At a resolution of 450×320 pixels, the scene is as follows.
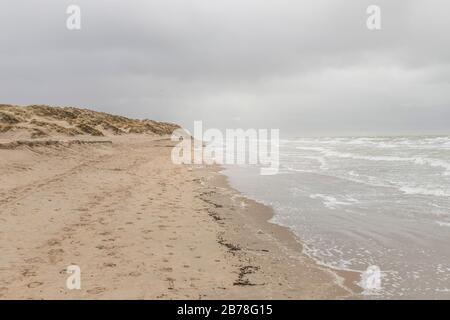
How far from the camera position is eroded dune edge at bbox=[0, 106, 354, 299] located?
20.7 feet

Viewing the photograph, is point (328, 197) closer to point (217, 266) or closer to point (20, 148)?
point (217, 266)

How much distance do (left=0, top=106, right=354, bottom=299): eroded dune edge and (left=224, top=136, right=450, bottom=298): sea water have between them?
84 cm

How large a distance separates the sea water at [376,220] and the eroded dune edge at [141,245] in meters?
0.84

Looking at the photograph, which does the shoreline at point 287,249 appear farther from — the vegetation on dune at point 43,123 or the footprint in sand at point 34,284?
the vegetation on dune at point 43,123

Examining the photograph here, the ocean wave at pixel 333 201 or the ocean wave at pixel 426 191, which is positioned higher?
the ocean wave at pixel 426 191

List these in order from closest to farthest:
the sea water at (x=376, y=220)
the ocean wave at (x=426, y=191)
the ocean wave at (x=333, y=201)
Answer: the sea water at (x=376, y=220) → the ocean wave at (x=333, y=201) → the ocean wave at (x=426, y=191)

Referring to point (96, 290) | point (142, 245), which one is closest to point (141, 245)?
point (142, 245)

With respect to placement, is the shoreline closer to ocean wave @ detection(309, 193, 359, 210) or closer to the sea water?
the sea water

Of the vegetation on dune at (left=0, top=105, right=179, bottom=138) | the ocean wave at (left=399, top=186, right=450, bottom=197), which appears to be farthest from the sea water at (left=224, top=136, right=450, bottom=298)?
the vegetation on dune at (left=0, top=105, right=179, bottom=138)

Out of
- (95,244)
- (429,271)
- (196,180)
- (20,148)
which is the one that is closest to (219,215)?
(95,244)

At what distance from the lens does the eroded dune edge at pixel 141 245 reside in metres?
6.30

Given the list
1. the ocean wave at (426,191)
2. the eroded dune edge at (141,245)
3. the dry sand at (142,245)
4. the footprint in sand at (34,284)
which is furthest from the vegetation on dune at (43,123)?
the ocean wave at (426,191)

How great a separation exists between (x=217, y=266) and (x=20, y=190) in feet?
28.5

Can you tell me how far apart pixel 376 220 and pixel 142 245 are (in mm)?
6886
